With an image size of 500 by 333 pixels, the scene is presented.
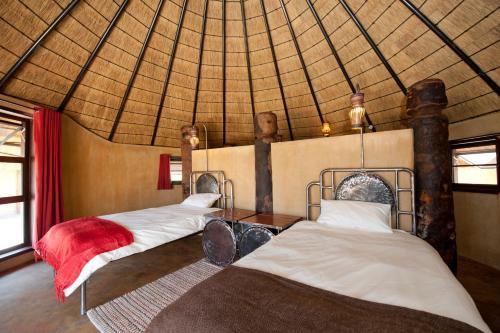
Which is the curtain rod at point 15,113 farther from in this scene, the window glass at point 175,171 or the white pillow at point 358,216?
the white pillow at point 358,216

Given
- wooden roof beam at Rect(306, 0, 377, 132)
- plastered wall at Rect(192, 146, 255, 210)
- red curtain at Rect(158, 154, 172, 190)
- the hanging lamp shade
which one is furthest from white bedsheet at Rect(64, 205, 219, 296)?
wooden roof beam at Rect(306, 0, 377, 132)

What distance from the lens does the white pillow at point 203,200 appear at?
12.8 ft

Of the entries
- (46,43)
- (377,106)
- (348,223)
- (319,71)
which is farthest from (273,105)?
(46,43)

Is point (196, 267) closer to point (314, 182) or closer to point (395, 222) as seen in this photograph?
point (314, 182)

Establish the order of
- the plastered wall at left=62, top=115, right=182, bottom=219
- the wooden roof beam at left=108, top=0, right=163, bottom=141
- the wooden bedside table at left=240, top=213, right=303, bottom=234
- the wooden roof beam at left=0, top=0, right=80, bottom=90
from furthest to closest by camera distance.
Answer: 1. the plastered wall at left=62, top=115, right=182, bottom=219
2. the wooden roof beam at left=108, top=0, right=163, bottom=141
3. the wooden roof beam at left=0, top=0, right=80, bottom=90
4. the wooden bedside table at left=240, top=213, right=303, bottom=234

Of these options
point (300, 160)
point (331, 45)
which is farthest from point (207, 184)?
point (331, 45)

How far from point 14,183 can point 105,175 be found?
1486 millimetres

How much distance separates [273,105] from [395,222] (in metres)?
3.48

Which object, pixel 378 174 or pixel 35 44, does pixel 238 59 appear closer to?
pixel 35 44

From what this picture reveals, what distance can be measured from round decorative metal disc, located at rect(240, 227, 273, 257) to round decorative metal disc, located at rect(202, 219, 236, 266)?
0.15 meters

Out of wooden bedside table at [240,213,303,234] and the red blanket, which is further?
wooden bedside table at [240,213,303,234]

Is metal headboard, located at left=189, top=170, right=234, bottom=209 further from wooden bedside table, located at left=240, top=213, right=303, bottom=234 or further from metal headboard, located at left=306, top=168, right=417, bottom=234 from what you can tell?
metal headboard, located at left=306, top=168, right=417, bottom=234

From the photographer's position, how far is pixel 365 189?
2.56 meters

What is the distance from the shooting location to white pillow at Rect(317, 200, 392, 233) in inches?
86.6
